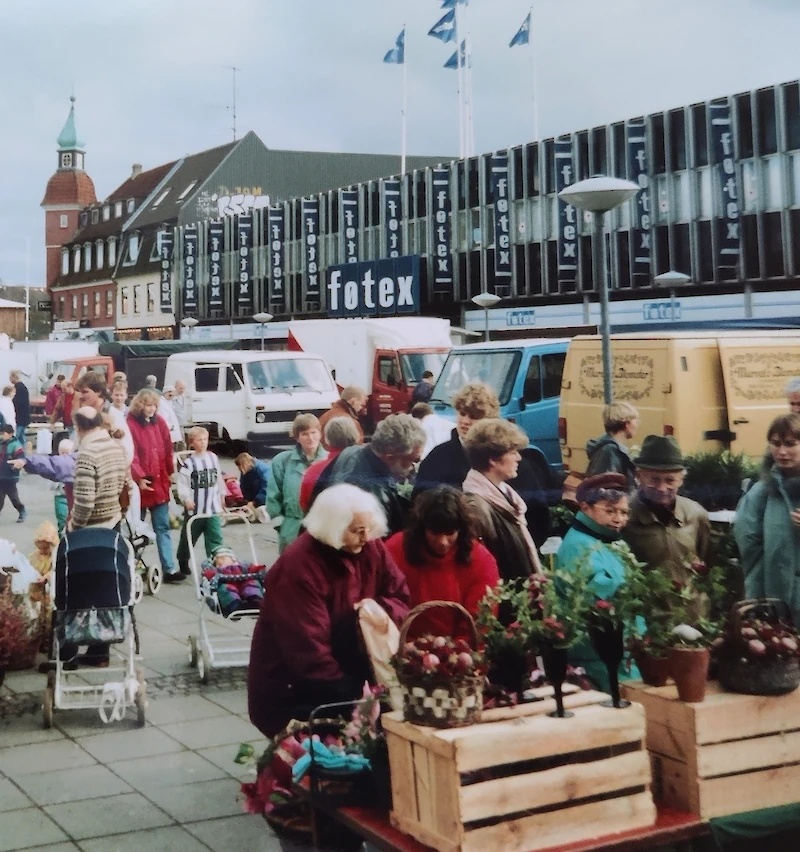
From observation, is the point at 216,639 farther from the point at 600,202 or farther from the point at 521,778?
the point at 521,778

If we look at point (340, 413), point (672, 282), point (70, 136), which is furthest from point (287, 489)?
point (672, 282)

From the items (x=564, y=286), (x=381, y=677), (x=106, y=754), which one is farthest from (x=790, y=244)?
(x=106, y=754)

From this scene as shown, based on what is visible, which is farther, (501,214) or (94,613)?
(94,613)

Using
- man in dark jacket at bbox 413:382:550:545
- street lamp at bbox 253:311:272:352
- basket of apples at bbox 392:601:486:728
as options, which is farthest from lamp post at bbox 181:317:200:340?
basket of apples at bbox 392:601:486:728

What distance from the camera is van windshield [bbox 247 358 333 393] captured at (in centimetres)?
834

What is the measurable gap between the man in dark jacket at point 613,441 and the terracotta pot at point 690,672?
1977mm

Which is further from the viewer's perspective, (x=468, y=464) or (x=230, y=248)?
(x=230, y=248)

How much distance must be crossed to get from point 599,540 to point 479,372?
2093 mm

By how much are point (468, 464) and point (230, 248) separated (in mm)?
1608

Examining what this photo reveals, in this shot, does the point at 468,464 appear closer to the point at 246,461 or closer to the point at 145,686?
the point at 145,686

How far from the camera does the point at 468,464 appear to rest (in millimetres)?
5148

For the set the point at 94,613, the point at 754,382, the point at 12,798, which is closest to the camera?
the point at 12,798

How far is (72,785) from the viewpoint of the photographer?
472 cm

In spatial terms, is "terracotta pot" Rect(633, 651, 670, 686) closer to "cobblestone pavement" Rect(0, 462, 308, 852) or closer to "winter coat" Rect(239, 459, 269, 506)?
"cobblestone pavement" Rect(0, 462, 308, 852)
